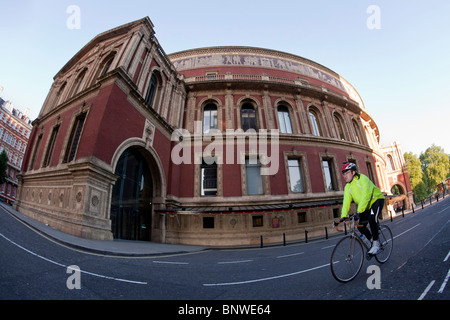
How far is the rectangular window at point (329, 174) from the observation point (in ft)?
55.9

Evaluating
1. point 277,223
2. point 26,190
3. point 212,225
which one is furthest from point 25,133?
point 277,223

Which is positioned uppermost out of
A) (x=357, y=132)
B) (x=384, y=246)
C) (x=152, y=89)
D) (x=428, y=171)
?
(x=152, y=89)

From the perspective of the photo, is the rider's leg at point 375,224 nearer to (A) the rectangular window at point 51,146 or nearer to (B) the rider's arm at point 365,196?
(B) the rider's arm at point 365,196

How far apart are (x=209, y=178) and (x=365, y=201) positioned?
12540 mm

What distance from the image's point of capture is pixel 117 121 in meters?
10.6

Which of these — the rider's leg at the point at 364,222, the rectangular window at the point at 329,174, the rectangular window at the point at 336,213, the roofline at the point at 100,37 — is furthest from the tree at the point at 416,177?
the roofline at the point at 100,37

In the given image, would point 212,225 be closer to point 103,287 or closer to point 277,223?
point 277,223

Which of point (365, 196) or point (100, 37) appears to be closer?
point (365, 196)

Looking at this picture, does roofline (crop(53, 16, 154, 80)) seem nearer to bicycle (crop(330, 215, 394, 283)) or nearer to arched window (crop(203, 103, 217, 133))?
arched window (crop(203, 103, 217, 133))

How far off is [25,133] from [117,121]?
58002 millimetres

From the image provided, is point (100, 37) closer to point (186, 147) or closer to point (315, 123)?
point (186, 147)

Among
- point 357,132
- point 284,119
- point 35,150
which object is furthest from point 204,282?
point 357,132

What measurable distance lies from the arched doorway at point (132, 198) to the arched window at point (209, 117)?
20.7 ft

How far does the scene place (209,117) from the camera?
693 inches
